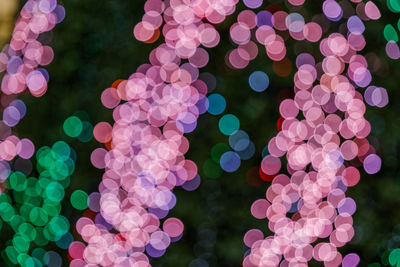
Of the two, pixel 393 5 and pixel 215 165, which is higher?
pixel 393 5

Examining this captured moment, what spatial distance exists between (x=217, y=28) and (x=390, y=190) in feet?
1.99

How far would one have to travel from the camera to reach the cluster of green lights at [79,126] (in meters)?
1.28

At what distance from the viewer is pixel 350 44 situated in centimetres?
128

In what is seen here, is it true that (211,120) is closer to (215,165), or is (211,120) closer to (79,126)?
(215,165)

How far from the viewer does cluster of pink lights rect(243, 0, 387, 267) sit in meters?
1.24

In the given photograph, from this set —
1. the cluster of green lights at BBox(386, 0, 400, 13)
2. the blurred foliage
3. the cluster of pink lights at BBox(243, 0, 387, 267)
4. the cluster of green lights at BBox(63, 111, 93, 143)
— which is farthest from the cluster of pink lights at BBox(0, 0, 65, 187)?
the cluster of green lights at BBox(386, 0, 400, 13)

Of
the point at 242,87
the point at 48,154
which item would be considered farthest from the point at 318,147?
the point at 48,154

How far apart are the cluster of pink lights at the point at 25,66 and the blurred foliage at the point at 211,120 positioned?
3cm

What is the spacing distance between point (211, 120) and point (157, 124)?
0.43 ft

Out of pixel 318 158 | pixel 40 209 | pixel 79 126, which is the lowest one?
pixel 40 209

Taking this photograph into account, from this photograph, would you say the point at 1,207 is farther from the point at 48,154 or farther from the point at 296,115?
the point at 296,115

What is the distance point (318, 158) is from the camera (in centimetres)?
124

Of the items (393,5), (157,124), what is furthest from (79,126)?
(393,5)

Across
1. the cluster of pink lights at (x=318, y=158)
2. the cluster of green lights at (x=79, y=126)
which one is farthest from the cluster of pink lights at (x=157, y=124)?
the cluster of pink lights at (x=318, y=158)
